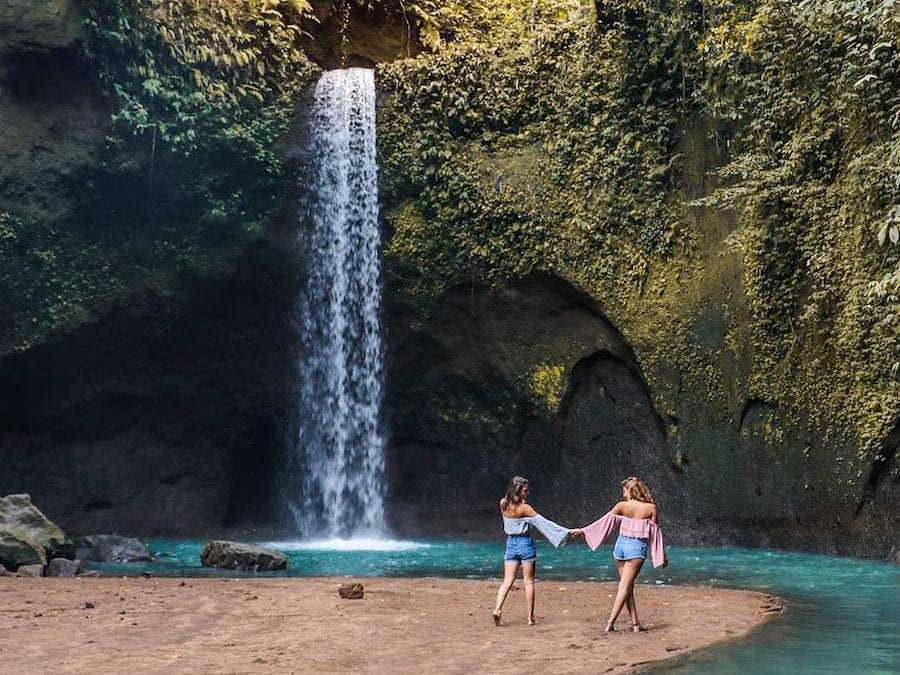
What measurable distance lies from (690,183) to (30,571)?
11.9 meters

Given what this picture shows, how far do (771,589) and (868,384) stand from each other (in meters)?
4.94

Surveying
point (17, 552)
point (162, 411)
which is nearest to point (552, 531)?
point (17, 552)

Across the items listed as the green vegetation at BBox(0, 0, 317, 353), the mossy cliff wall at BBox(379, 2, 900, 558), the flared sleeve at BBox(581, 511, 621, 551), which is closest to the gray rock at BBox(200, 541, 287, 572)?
the flared sleeve at BBox(581, 511, 621, 551)

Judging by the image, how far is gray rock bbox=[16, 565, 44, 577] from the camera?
12625 millimetres

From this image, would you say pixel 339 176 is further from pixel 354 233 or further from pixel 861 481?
pixel 861 481

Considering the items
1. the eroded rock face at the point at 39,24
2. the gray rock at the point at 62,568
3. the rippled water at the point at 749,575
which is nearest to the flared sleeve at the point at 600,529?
the rippled water at the point at 749,575

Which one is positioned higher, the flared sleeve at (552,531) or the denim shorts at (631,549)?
the flared sleeve at (552,531)

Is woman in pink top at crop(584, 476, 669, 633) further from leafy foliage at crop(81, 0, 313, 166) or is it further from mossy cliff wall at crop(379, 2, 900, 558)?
leafy foliage at crop(81, 0, 313, 166)

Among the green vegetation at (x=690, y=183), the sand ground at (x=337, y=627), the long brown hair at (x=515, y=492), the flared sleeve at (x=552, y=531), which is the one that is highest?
the green vegetation at (x=690, y=183)

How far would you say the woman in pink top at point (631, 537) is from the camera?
28.0ft

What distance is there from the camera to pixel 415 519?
20609 millimetres

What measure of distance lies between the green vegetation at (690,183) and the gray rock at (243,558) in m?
7.10

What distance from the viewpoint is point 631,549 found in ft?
28.1

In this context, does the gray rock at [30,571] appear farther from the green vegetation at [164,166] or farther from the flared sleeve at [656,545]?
the flared sleeve at [656,545]
